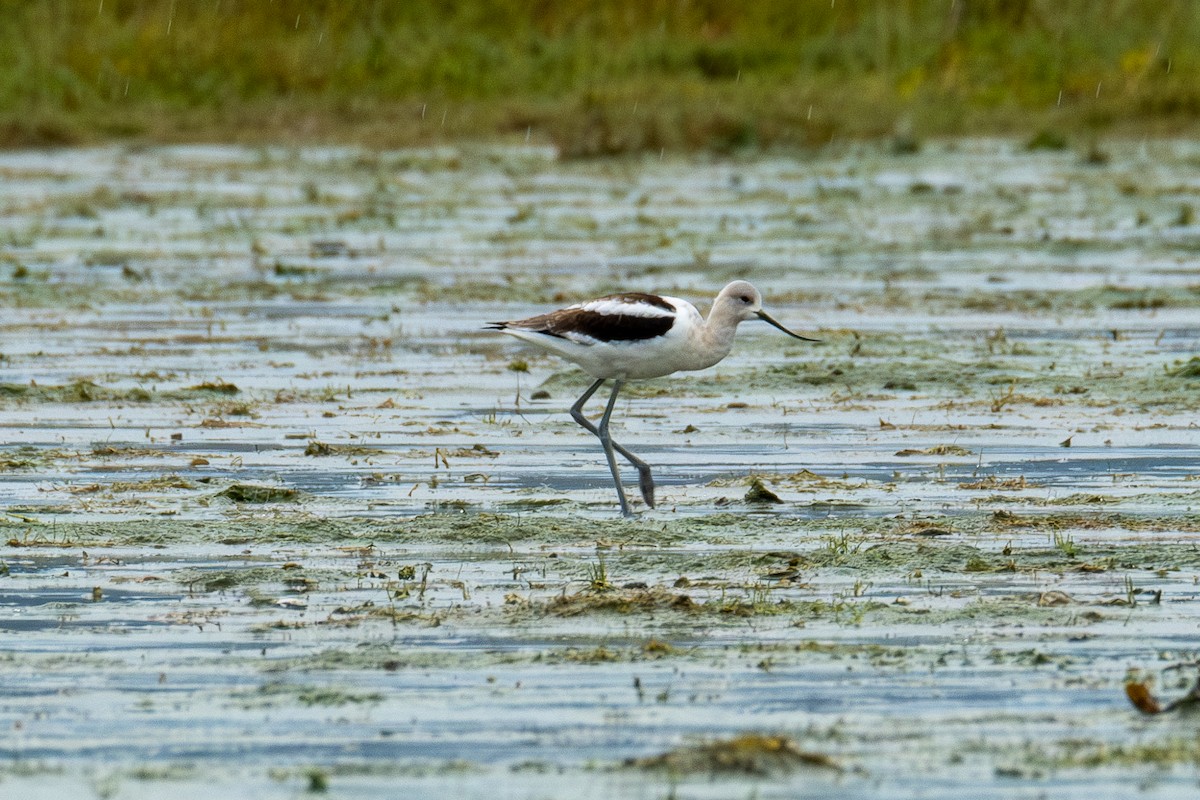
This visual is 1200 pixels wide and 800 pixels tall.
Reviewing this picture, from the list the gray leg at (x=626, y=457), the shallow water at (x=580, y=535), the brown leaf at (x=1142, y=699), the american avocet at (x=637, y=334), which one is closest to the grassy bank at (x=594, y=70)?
the shallow water at (x=580, y=535)

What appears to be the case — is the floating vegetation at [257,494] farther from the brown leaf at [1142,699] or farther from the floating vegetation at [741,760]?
the brown leaf at [1142,699]

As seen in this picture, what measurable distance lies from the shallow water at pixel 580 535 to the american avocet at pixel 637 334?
0.50 metres

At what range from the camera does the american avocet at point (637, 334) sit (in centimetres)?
955

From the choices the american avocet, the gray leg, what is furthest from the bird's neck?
the gray leg

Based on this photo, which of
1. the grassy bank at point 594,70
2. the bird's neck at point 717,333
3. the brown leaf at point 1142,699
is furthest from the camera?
the grassy bank at point 594,70

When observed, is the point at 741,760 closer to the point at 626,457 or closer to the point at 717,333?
the point at 717,333

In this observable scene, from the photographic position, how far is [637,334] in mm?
9594

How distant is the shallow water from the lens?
229 inches

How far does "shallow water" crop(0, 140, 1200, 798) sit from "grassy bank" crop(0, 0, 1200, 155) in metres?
14.5

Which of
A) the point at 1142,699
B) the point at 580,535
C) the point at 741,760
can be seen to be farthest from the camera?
the point at 580,535

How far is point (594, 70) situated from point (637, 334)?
29.2m

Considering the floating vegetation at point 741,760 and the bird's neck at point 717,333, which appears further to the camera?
the bird's neck at point 717,333

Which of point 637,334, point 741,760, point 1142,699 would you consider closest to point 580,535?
point 637,334

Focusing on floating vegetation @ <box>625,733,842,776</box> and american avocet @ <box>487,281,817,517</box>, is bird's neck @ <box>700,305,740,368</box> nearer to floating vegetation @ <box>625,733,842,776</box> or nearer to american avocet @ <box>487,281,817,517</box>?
american avocet @ <box>487,281,817,517</box>
